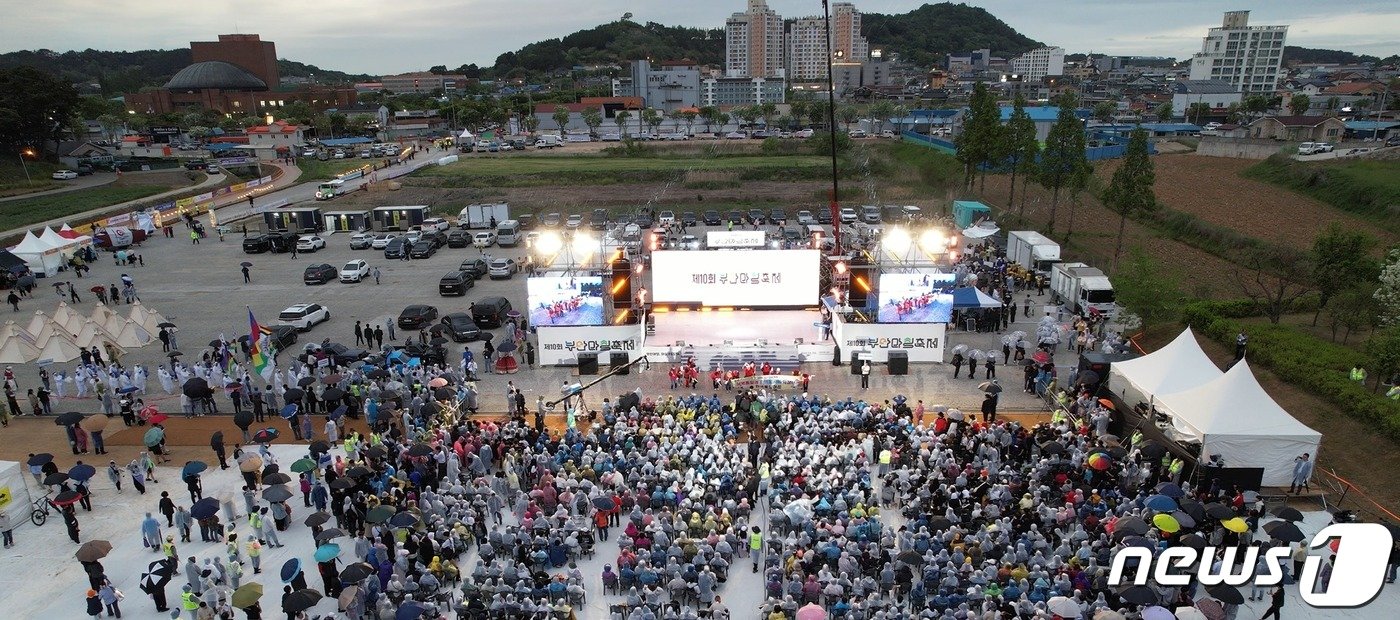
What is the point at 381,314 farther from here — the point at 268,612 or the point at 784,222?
the point at 784,222

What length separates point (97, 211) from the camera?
6047 centimetres

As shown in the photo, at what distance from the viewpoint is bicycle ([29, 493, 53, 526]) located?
1770 centimetres

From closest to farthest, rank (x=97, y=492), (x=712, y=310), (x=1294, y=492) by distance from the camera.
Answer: (x=1294, y=492) < (x=97, y=492) < (x=712, y=310)

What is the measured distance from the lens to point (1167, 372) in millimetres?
20594

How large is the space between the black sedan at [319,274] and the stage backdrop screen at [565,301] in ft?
54.1

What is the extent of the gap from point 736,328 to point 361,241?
27040 millimetres

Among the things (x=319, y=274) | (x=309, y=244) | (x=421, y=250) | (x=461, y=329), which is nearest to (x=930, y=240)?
(x=461, y=329)

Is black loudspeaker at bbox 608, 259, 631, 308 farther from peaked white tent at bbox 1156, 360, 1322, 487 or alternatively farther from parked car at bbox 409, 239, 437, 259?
parked car at bbox 409, 239, 437, 259

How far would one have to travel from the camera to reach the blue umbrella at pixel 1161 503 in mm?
14602

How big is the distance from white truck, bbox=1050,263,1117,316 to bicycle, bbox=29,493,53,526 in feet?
105

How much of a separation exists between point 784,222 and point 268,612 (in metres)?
40.3

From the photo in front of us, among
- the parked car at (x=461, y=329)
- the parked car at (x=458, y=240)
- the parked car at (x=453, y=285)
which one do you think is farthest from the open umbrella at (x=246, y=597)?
the parked car at (x=458, y=240)

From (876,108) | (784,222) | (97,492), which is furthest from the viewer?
(876,108)

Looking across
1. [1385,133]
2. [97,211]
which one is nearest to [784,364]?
[97,211]
